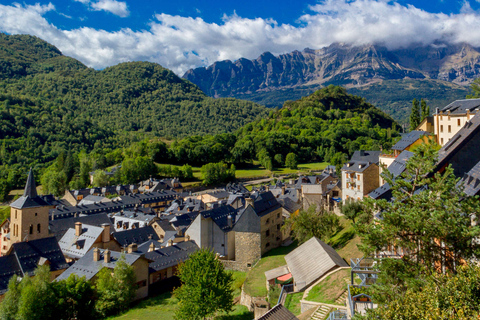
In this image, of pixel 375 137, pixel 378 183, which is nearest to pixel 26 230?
pixel 378 183

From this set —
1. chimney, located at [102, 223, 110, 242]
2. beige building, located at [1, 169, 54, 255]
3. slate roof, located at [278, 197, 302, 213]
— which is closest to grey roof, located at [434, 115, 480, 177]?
slate roof, located at [278, 197, 302, 213]

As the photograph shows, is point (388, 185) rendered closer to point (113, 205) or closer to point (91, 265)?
point (91, 265)

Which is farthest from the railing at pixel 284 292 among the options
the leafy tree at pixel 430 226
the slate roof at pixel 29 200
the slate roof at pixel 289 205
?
the slate roof at pixel 29 200

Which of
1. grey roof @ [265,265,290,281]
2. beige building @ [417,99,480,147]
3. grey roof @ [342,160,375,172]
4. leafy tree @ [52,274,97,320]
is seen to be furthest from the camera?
grey roof @ [342,160,375,172]

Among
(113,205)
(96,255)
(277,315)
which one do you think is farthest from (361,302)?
(113,205)

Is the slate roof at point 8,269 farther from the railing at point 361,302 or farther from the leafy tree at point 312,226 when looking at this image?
the railing at point 361,302

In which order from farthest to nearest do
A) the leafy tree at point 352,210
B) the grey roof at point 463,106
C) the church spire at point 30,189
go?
the church spire at point 30,189 → the leafy tree at point 352,210 → the grey roof at point 463,106

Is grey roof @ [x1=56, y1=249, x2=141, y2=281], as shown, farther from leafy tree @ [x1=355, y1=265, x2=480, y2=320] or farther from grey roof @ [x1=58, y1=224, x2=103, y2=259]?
leafy tree @ [x1=355, y1=265, x2=480, y2=320]
